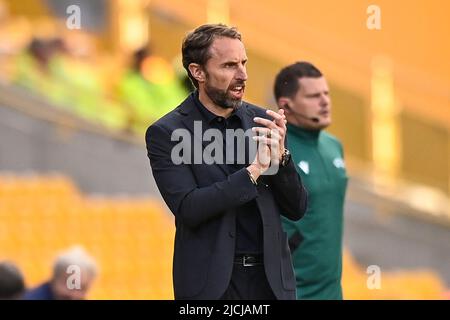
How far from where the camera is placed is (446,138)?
46.6 ft

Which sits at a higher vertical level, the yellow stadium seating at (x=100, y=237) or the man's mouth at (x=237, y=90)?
the yellow stadium seating at (x=100, y=237)

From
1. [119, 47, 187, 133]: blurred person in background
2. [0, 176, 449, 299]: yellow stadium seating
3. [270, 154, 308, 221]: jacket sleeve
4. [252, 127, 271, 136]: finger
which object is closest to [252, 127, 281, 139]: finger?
[252, 127, 271, 136]: finger

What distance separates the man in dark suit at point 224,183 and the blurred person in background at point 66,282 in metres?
1.92

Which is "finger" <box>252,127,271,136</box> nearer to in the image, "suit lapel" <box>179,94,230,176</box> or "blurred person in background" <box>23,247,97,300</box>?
"suit lapel" <box>179,94,230,176</box>

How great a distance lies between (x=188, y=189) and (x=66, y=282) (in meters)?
2.06

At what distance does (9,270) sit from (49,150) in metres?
6.73

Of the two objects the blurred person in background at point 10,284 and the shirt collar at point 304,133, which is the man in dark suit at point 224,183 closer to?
the shirt collar at point 304,133

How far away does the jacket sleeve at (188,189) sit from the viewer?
4363mm

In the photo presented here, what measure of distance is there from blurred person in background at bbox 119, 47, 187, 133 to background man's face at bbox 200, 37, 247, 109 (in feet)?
27.4

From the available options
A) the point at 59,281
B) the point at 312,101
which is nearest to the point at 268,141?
the point at 312,101

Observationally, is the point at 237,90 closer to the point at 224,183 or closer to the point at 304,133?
the point at 224,183

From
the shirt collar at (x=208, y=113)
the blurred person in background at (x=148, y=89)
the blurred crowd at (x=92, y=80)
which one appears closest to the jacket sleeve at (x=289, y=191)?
the shirt collar at (x=208, y=113)

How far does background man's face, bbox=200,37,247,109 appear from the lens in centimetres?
448

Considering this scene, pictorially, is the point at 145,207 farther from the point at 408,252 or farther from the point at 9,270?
the point at 9,270
